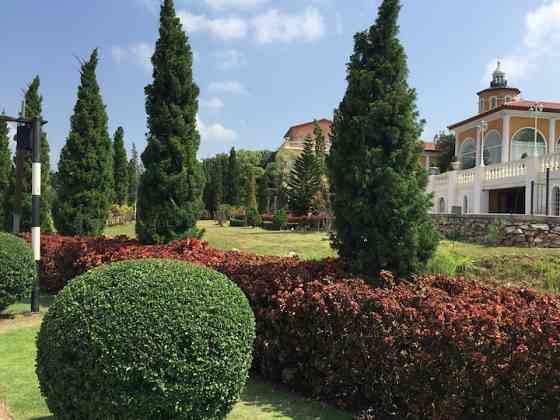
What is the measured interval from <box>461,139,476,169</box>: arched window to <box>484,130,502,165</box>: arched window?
1942mm

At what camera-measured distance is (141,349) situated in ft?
10.2

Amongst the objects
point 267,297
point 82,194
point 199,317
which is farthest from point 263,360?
point 82,194

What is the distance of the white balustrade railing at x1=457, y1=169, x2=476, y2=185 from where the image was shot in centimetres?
2369

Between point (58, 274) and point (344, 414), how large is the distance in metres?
7.72

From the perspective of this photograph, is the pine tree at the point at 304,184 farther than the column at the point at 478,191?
Yes

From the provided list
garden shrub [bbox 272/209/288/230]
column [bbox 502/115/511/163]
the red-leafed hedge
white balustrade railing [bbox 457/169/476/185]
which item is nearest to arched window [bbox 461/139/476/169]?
column [bbox 502/115/511/163]

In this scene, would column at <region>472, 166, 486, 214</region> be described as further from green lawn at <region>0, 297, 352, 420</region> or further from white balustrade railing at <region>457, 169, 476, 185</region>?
green lawn at <region>0, 297, 352, 420</region>

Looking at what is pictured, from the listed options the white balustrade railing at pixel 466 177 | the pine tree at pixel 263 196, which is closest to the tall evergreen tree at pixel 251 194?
the pine tree at pixel 263 196

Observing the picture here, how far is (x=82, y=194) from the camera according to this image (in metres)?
13.2

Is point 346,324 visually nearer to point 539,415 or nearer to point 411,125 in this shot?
point 539,415

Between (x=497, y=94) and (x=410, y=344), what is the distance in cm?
4838

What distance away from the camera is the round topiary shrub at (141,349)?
310 cm

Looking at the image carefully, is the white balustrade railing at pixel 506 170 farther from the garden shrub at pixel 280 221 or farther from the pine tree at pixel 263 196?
the pine tree at pixel 263 196

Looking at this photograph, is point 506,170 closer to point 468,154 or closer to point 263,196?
point 468,154
